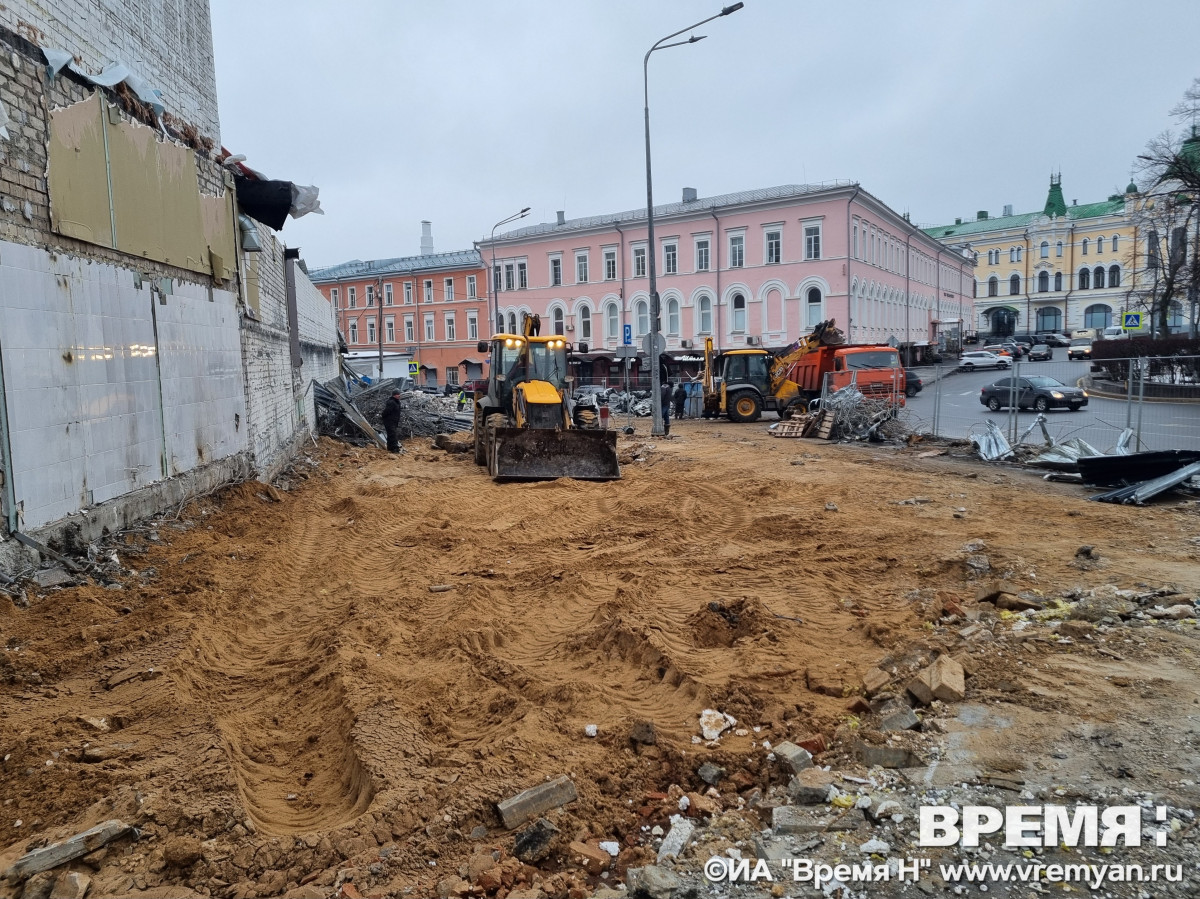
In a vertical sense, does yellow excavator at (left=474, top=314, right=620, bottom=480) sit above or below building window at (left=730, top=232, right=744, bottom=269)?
below

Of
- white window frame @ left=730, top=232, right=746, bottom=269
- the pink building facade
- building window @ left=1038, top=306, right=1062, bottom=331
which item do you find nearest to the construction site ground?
the pink building facade

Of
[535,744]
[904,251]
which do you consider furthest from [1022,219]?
[535,744]

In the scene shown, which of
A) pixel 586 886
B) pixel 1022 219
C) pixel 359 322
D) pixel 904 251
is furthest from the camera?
A: pixel 1022 219

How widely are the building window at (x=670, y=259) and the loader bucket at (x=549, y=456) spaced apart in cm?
3217

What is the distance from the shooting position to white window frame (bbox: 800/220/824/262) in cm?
3909

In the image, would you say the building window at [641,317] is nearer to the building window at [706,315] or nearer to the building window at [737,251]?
the building window at [706,315]

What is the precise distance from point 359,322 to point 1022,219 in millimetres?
69779

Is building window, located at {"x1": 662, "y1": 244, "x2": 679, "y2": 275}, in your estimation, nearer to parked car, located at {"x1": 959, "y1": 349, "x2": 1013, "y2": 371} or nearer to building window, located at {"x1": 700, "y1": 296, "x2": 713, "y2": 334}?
building window, located at {"x1": 700, "y1": 296, "x2": 713, "y2": 334}

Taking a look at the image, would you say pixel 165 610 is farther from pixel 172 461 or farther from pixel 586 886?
pixel 586 886

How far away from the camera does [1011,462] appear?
13758mm

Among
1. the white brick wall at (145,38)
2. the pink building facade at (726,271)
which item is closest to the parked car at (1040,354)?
the pink building facade at (726,271)

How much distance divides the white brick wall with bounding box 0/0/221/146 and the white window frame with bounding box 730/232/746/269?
32.4 m

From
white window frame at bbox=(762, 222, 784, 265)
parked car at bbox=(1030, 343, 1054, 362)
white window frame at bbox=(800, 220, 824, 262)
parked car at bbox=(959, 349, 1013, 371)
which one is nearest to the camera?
white window frame at bbox=(800, 220, 824, 262)

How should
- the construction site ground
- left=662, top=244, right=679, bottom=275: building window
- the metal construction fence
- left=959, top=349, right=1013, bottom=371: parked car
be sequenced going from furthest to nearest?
left=959, top=349, right=1013, bottom=371: parked car, left=662, top=244, right=679, bottom=275: building window, the metal construction fence, the construction site ground
